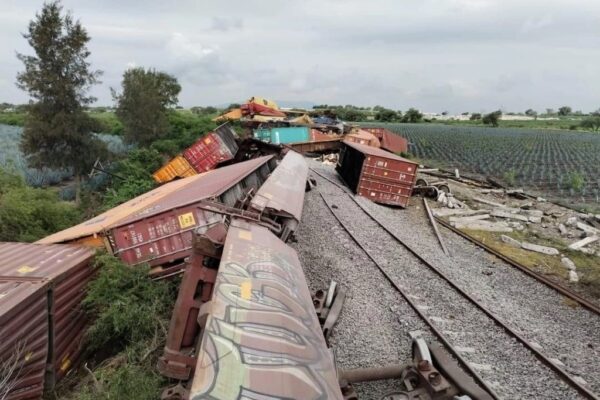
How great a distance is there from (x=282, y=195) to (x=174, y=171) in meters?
16.2

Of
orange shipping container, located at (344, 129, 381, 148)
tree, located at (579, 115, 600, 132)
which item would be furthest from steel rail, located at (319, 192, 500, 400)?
tree, located at (579, 115, 600, 132)

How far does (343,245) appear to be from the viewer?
1351 centimetres

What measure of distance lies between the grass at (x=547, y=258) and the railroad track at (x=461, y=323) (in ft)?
15.5

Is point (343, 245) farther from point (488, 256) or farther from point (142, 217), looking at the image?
point (142, 217)

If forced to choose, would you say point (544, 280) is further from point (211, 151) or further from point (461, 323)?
point (211, 151)

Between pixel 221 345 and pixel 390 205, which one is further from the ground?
pixel 221 345

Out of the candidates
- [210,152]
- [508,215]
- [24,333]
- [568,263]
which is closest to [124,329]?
[24,333]

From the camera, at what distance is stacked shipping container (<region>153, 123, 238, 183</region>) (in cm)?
2322

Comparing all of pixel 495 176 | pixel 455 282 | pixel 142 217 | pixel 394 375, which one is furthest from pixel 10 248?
pixel 495 176

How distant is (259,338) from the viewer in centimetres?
391

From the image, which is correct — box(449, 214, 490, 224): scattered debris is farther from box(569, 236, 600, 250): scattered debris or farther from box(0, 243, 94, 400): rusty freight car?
box(0, 243, 94, 400): rusty freight car

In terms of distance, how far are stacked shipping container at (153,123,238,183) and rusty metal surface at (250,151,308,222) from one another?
9.99 metres

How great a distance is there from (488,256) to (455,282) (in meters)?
4.20

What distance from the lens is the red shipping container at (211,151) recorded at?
76.0ft
